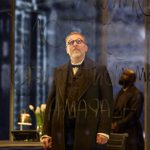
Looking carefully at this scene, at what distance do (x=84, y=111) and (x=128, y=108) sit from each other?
75 centimetres

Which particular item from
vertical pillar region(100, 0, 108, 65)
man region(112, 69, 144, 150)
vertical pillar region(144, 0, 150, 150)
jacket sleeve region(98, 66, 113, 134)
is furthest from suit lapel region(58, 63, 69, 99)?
vertical pillar region(144, 0, 150, 150)

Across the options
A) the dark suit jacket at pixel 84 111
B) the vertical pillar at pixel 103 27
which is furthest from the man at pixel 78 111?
the vertical pillar at pixel 103 27

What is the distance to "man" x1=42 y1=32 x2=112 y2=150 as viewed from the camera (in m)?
3.55

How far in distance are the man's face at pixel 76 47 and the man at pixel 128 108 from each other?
0.65m

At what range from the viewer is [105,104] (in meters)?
3.60

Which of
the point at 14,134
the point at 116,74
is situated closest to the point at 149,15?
the point at 116,74

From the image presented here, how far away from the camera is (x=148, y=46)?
4355 millimetres

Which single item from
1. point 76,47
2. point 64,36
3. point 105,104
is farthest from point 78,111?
point 64,36

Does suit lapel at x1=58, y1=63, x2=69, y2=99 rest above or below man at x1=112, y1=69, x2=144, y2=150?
above

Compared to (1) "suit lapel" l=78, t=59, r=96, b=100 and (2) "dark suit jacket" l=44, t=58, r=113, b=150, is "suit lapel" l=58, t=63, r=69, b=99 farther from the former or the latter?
(1) "suit lapel" l=78, t=59, r=96, b=100

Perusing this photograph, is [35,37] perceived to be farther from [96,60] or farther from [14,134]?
[14,134]

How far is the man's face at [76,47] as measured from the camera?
3732mm

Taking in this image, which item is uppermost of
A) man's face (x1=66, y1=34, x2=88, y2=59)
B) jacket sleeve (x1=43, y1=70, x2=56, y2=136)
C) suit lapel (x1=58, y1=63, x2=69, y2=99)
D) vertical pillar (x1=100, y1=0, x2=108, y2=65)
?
vertical pillar (x1=100, y1=0, x2=108, y2=65)

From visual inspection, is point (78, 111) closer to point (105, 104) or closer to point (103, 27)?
point (105, 104)
